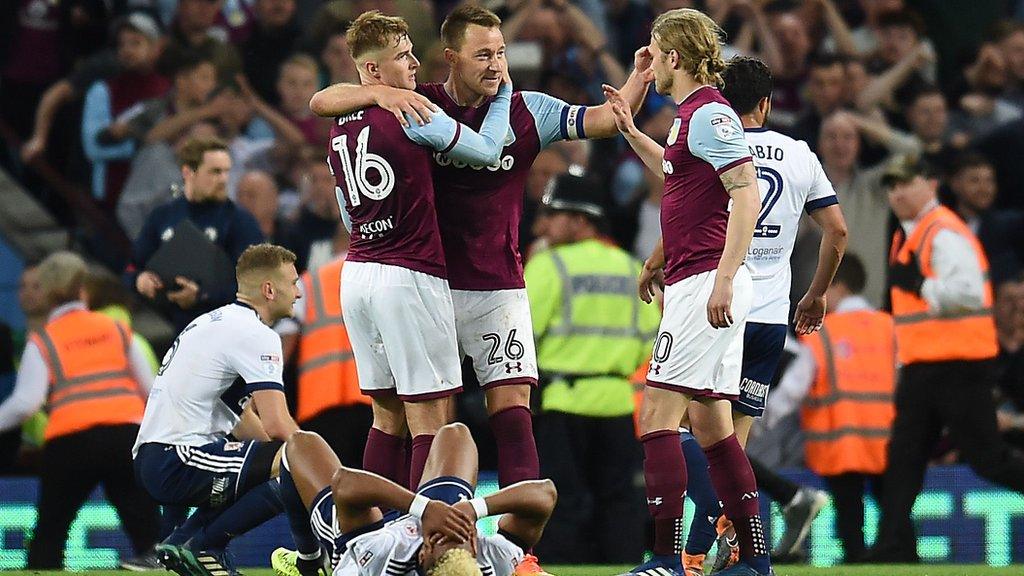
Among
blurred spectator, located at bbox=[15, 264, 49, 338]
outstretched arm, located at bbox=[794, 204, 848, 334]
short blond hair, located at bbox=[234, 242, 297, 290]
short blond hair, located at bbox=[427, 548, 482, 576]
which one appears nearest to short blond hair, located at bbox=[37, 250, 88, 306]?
blurred spectator, located at bbox=[15, 264, 49, 338]

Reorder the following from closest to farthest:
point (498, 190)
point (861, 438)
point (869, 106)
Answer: point (498, 190) → point (861, 438) → point (869, 106)

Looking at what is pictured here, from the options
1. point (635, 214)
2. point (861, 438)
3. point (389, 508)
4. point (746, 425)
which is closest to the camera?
point (389, 508)

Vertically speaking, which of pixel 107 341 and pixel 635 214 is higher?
pixel 635 214

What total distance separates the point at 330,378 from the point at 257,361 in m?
2.88

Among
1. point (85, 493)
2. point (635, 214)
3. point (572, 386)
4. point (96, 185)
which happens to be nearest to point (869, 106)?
point (635, 214)

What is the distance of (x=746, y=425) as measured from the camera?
786cm

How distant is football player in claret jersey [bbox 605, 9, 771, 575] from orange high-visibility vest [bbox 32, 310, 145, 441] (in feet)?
14.1

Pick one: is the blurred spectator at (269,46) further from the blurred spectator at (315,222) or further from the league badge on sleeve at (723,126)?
the league badge on sleeve at (723,126)

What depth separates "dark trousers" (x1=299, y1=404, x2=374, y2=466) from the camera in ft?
35.1

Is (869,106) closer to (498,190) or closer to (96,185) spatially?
(96,185)

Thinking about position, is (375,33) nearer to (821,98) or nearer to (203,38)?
(203,38)

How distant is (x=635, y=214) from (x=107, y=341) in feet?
14.0

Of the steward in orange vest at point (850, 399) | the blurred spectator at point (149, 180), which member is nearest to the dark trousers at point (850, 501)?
the steward in orange vest at point (850, 399)

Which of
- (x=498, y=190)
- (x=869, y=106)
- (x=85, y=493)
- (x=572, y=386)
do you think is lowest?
(x=85, y=493)
